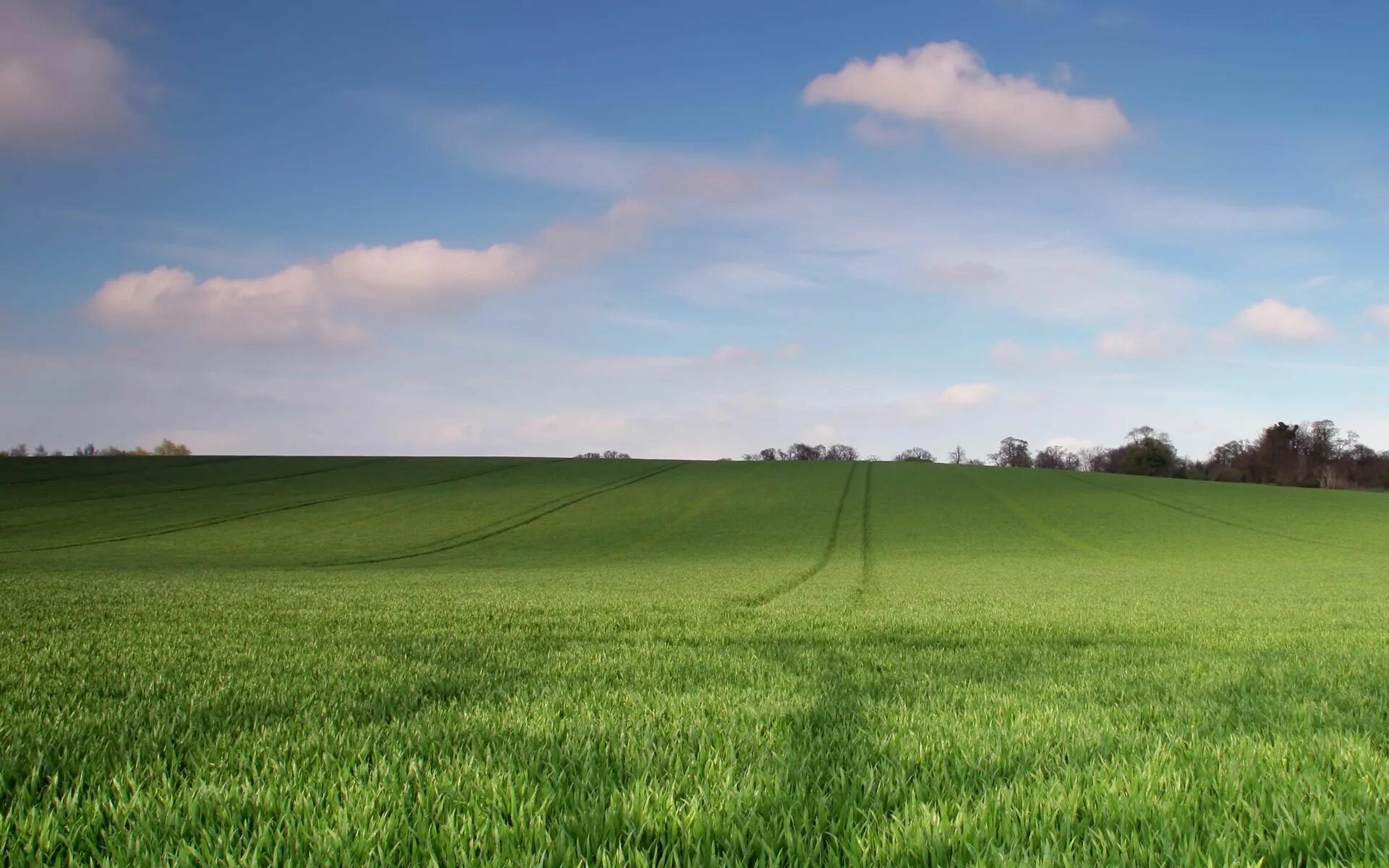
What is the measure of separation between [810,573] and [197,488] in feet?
184

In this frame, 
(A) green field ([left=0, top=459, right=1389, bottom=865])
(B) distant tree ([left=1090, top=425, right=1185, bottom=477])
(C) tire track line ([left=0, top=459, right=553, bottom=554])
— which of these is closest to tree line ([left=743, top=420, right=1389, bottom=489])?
(B) distant tree ([left=1090, top=425, right=1185, bottom=477])

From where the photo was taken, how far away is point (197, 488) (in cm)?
6669

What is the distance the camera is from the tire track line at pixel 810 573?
19391 mm

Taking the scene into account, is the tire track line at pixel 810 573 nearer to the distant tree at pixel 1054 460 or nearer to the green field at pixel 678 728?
the green field at pixel 678 728

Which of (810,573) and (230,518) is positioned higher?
(230,518)

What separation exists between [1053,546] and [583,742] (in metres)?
46.7

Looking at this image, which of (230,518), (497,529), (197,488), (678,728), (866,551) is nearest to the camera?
(678,728)

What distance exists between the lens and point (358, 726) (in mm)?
4902

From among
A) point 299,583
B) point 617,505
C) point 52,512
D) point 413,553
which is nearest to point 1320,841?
point 299,583

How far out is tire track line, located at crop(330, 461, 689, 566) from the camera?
130ft

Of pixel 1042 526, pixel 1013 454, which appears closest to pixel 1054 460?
pixel 1013 454

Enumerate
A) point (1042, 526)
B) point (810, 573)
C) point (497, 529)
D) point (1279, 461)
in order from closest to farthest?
point (810, 573), point (497, 529), point (1042, 526), point (1279, 461)

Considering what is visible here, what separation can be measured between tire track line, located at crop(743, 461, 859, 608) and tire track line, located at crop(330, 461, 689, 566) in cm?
1910

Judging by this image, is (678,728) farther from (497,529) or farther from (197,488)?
(197,488)
